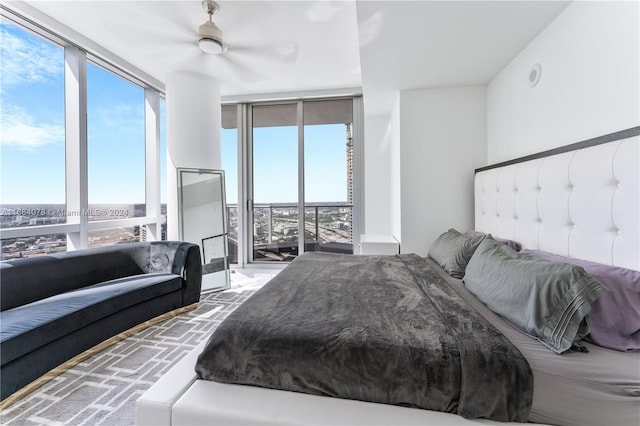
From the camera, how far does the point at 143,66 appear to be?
3.40 m

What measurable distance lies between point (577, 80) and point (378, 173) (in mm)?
2513

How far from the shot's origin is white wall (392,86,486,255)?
8.86 feet

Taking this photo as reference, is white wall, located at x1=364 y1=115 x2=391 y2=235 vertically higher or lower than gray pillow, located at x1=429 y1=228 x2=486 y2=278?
higher

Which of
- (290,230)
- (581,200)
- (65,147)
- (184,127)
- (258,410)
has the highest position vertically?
(184,127)

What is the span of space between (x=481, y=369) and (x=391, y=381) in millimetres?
300

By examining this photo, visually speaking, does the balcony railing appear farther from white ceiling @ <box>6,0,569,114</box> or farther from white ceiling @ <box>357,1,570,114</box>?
white ceiling @ <box>357,1,570,114</box>

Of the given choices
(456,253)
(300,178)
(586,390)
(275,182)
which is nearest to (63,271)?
(275,182)

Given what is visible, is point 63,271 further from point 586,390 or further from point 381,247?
point 586,390

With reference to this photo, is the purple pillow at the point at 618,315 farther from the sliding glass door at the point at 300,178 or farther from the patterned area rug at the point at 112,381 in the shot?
the sliding glass door at the point at 300,178

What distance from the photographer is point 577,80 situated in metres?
1.52

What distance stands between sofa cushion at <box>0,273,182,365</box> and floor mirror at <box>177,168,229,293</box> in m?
0.94

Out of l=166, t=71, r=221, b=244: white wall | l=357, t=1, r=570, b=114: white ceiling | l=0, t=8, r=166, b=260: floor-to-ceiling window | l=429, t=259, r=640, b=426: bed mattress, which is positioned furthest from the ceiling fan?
l=429, t=259, r=640, b=426: bed mattress

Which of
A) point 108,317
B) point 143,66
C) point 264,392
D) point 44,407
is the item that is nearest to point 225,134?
point 143,66

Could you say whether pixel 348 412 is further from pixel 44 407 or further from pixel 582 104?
Answer: pixel 582 104
